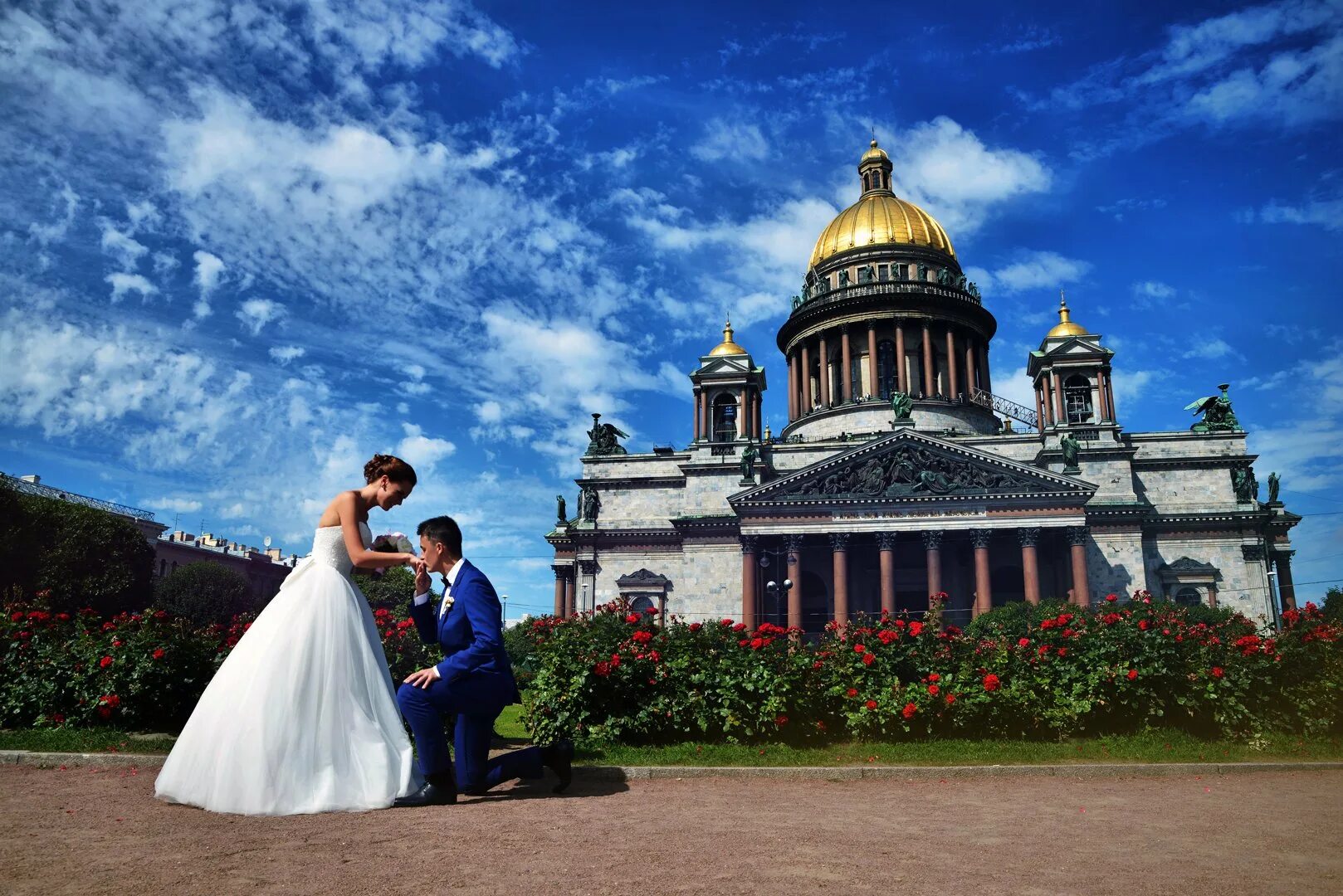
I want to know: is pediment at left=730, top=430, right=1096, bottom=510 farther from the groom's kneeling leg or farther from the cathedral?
the groom's kneeling leg

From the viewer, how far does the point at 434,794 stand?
657 centimetres

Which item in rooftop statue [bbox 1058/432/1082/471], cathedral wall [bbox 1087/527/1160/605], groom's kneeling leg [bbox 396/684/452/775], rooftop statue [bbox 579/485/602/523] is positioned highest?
rooftop statue [bbox 1058/432/1082/471]

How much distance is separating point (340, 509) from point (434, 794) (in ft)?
7.47

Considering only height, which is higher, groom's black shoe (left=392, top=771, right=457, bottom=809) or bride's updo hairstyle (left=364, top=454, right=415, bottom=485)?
bride's updo hairstyle (left=364, top=454, right=415, bottom=485)

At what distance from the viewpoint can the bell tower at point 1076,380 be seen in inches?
1838

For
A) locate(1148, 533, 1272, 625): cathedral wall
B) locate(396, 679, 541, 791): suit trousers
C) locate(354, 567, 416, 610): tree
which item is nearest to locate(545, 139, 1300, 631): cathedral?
locate(1148, 533, 1272, 625): cathedral wall

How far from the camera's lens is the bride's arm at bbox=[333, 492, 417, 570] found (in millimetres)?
6586

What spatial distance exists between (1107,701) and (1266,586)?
126 feet

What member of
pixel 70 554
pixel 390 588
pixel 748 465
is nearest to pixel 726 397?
pixel 748 465

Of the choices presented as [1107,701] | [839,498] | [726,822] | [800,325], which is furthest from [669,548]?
[726,822]

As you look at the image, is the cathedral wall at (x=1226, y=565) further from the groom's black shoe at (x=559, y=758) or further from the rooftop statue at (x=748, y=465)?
the groom's black shoe at (x=559, y=758)

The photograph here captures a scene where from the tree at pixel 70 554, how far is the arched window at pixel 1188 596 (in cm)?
5135

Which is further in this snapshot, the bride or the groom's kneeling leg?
the groom's kneeling leg

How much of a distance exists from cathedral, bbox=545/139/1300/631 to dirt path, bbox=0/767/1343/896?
3340cm
